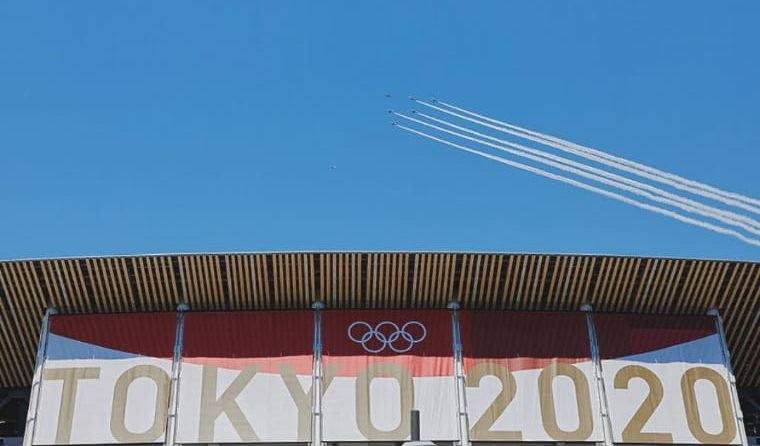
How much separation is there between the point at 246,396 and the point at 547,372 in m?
9.54

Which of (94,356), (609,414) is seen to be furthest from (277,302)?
(609,414)

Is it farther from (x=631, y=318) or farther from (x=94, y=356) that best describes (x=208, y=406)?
(x=631, y=318)

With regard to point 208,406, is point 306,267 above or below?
above

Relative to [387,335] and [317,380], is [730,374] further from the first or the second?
[317,380]

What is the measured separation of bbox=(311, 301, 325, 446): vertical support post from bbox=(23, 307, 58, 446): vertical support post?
8400 millimetres

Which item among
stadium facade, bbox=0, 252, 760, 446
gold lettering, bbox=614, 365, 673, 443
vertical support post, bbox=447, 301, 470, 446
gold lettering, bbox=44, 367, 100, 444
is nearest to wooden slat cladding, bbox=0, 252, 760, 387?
stadium facade, bbox=0, 252, 760, 446

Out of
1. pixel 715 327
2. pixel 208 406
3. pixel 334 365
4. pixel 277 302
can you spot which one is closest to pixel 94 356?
pixel 208 406

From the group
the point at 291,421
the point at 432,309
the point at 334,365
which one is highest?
the point at 432,309

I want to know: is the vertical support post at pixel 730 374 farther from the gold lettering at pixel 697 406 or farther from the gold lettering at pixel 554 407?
the gold lettering at pixel 554 407

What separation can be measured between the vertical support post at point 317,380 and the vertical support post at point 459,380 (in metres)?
4.25

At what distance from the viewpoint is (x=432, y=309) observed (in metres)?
26.4

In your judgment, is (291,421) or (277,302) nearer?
(291,421)

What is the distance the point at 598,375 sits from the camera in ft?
83.9

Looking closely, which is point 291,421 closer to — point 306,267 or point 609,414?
point 306,267
